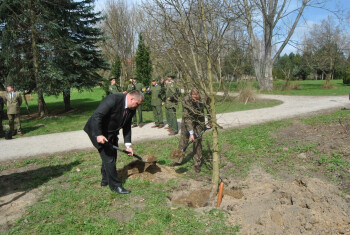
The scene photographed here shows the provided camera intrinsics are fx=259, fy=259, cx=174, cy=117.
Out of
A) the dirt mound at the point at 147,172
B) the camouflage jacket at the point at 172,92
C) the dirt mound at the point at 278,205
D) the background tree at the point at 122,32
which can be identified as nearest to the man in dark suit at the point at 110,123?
the camouflage jacket at the point at 172,92

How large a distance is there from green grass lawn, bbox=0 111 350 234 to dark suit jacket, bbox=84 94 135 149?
1.01 m

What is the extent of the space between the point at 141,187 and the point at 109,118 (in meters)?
1.38

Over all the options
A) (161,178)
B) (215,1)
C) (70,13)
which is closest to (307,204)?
(161,178)

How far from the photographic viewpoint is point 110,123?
4363 millimetres

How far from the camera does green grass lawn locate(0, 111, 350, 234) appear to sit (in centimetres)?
341

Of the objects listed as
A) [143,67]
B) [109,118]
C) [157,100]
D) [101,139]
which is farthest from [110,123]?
[143,67]

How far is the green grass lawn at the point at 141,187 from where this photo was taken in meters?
3.41

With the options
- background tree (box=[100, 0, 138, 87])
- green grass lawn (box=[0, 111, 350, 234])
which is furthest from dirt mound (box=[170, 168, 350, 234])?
background tree (box=[100, 0, 138, 87])

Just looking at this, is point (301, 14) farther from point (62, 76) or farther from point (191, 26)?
point (191, 26)

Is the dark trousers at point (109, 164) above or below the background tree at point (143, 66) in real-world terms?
below

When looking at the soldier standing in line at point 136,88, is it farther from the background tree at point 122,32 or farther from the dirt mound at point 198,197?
the background tree at point 122,32

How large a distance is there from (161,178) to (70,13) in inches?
538

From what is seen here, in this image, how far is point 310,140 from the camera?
677cm

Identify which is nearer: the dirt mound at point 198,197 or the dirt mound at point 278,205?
the dirt mound at point 278,205
